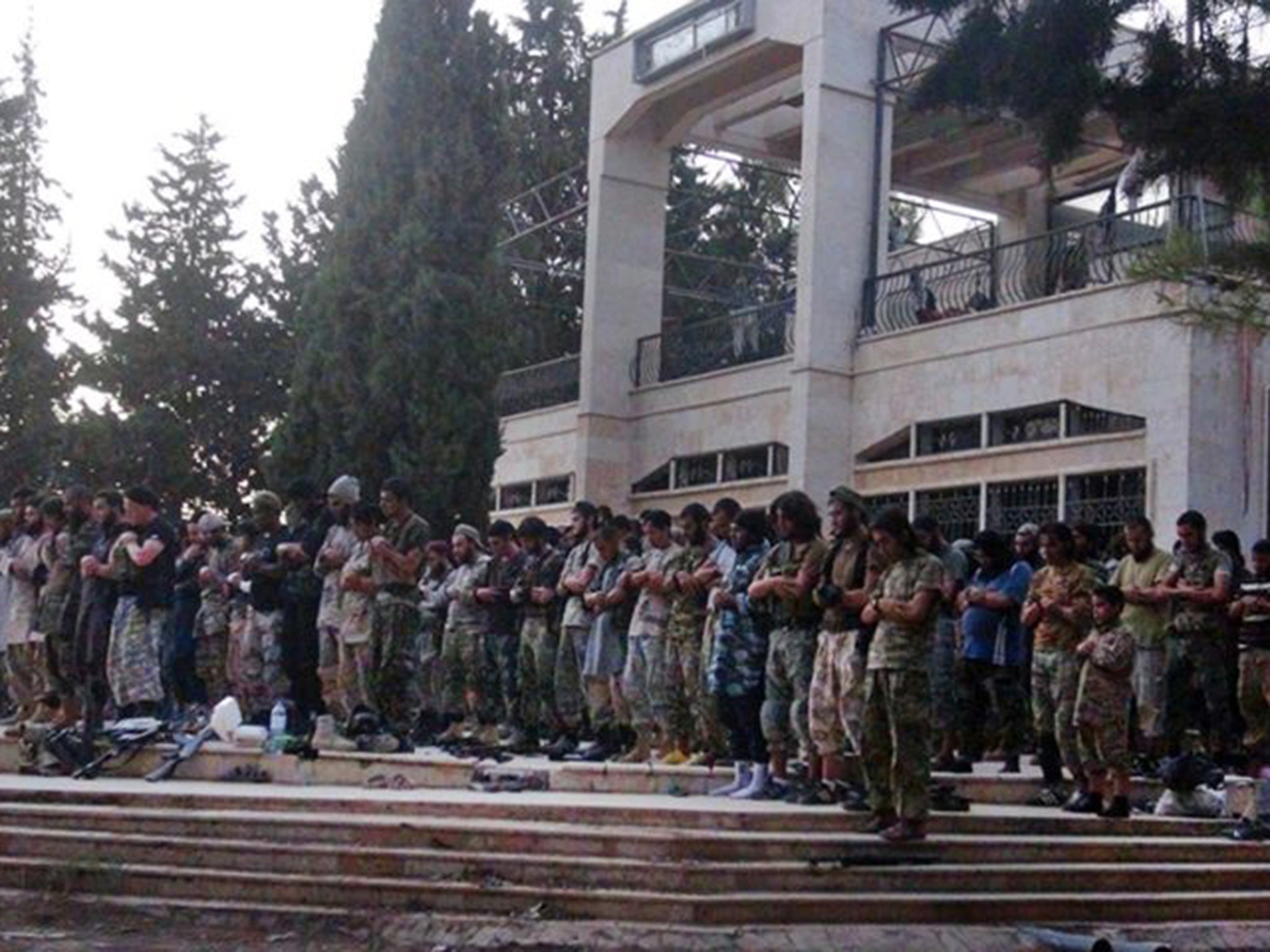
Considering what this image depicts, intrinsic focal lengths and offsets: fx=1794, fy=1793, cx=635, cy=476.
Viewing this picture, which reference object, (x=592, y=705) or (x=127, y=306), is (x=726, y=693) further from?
(x=127, y=306)

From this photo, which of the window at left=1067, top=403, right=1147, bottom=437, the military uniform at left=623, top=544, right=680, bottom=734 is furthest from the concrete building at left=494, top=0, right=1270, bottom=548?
the military uniform at left=623, top=544, right=680, bottom=734

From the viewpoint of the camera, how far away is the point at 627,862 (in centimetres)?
855

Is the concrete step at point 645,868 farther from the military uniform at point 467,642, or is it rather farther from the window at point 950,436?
the window at point 950,436

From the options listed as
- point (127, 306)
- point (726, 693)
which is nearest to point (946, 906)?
point (726, 693)

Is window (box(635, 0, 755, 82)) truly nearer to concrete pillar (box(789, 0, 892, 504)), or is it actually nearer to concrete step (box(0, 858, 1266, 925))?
concrete pillar (box(789, 0, 892, 504))

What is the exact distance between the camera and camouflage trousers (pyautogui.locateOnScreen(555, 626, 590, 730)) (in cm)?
1300

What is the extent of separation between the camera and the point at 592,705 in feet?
42.0

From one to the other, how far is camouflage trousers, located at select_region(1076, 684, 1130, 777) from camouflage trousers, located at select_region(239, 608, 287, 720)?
622 centimetres

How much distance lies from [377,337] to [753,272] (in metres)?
12.4

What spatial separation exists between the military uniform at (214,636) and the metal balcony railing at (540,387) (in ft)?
40.6

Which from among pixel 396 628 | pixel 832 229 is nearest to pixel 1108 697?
pixel 396 628

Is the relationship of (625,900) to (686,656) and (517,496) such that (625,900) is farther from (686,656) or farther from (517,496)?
(517,496)

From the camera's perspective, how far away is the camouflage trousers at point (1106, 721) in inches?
401

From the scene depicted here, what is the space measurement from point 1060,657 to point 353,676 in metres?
5.33
